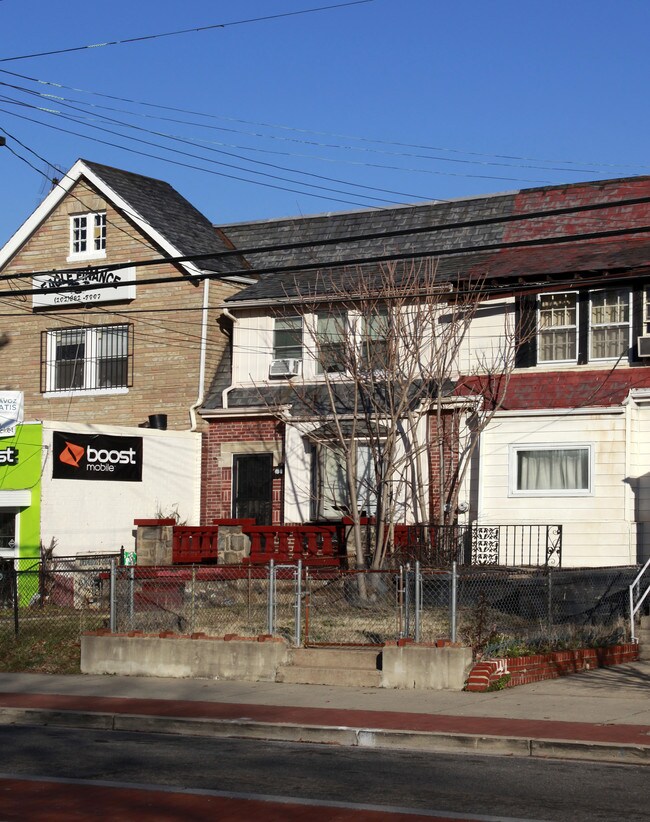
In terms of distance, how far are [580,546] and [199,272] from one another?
1067 cm

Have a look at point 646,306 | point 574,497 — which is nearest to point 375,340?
point 574,497

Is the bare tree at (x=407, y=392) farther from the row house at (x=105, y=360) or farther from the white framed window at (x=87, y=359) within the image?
the white framed window at (x=87, y=359)

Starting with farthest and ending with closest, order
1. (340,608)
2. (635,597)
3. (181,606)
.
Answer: (340,608) < (181,606) < (635,597)

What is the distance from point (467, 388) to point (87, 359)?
9.49 meters

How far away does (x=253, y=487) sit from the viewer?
26188mm

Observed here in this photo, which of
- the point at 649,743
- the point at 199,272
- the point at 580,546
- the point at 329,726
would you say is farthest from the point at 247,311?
the point at 649,743

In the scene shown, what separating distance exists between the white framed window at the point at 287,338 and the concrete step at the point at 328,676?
11.1 m

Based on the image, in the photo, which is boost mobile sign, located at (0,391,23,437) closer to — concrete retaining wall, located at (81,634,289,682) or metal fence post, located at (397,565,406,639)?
concrete retaining wall, located at (81,634,289,682)

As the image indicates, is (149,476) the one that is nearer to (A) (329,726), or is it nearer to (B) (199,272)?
(B) (199,272)

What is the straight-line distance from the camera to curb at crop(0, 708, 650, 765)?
11055mm

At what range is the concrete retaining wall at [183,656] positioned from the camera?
52.8 feet

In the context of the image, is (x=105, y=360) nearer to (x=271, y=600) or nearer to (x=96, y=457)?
(x=96, y=457)

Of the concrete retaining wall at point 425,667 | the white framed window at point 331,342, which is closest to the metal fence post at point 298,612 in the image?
the concrete retaining wall at point 425,667

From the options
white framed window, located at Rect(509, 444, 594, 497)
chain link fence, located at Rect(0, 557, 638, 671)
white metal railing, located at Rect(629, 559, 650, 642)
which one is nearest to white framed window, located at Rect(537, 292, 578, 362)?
white framed window, located at Rect(509, 444, 594, 497)
